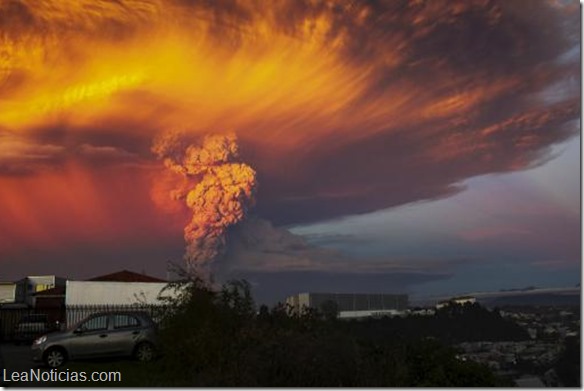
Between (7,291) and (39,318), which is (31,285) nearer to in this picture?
(7,291)

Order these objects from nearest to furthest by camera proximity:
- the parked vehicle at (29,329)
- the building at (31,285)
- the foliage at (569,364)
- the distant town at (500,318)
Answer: the foliage at (569,364) < the distant town at (500,318) < the parked vehicle at (29,329) < the building at (31,285)

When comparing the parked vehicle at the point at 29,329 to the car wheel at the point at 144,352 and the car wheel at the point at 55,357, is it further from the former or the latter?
the car wheel at the point at 144,352

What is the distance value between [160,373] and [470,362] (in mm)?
7004

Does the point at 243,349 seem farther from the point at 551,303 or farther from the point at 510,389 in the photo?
the point at 551,303

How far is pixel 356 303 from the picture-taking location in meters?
20.9

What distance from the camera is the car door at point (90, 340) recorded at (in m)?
16.6

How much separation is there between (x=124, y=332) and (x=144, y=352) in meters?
0.72

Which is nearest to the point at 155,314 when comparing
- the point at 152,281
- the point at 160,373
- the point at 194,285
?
the point at 194,285

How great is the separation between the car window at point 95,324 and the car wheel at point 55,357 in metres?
0.80

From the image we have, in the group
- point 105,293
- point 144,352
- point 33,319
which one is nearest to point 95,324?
point 144,352

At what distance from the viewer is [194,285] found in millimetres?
18094

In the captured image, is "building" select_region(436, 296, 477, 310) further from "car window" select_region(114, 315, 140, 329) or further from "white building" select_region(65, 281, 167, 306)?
"white building" select_region(65, 281, 167, 306)

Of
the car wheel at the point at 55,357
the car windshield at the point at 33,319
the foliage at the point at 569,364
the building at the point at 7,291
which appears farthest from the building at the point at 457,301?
the building at the point at 7,291

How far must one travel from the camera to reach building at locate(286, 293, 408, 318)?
17.6 m
